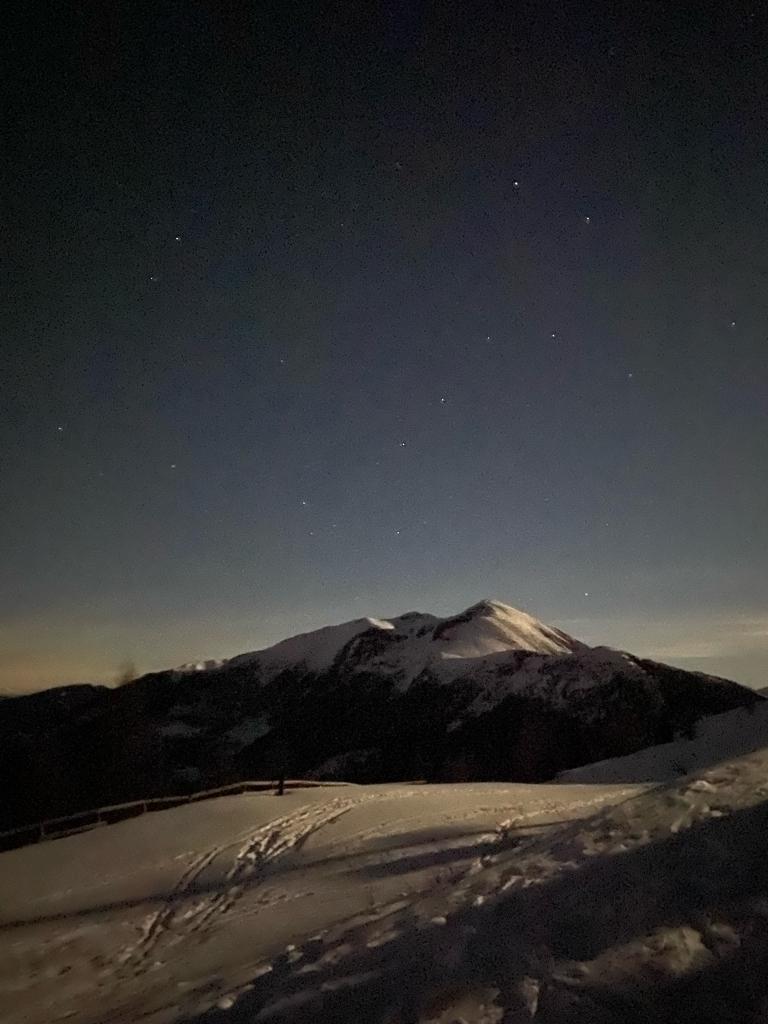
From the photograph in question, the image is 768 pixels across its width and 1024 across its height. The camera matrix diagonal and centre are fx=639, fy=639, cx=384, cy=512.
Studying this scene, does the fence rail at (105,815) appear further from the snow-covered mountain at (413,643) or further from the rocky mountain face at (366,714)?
the snow-covered mountain at (413,643)

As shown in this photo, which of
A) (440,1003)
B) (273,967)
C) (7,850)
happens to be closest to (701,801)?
(440,1003)

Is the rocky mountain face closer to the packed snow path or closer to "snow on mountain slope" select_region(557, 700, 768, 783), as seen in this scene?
"snow on mountain slope" select_region(557, 700, 768, 783)

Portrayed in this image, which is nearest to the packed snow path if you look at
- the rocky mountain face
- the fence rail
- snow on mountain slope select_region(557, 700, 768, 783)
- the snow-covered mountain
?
the fence rail

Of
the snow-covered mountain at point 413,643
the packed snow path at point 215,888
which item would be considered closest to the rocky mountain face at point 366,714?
the snow-covered mountain at point 413,643

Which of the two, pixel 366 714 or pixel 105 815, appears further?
pixel 366 714

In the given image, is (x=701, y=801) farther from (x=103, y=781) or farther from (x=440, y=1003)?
(x=103, y=781)

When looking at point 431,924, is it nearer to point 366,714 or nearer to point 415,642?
point 366,714

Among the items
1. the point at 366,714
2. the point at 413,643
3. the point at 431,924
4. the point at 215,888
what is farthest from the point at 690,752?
the point at 413,643
